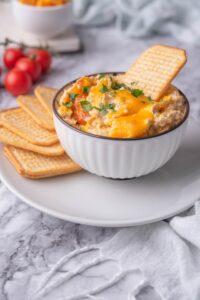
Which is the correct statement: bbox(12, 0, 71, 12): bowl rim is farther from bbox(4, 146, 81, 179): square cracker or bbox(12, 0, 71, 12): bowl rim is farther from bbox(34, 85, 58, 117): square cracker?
bbox(4, 146, 81, 179): square cracker

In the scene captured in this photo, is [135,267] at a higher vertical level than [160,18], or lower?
higher

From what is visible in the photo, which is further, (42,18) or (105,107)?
(42,18)

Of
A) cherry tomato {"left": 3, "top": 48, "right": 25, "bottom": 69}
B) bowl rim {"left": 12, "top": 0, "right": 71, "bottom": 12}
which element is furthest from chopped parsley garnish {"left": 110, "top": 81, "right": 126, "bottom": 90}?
bowl rim {"left": 12, "top": 0, "right": 71, "bottom": 12}

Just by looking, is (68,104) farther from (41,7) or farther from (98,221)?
(41,7)

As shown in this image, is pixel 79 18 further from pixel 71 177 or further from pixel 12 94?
pixel 71 177

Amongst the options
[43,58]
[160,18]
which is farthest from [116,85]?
[160,18]

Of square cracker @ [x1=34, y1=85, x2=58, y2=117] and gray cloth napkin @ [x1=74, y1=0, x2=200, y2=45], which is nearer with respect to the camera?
square cracker @ [x1=34, y1=85, x2=58, y2=117]

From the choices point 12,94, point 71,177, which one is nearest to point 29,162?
point 71,177
